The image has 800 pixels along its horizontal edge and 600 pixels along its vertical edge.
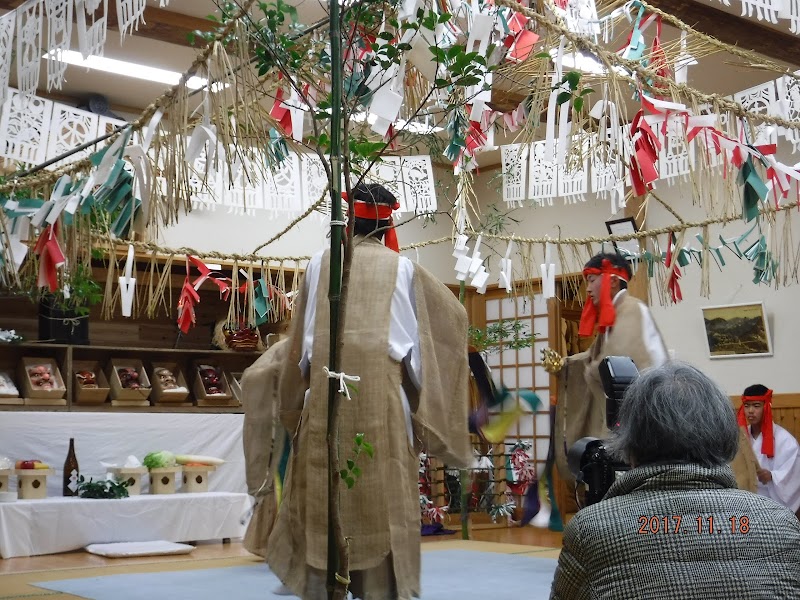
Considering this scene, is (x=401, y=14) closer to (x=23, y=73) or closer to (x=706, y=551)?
(x=23, y=73)

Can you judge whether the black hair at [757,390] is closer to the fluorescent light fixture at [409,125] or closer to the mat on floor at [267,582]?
the mat on floor at [267,582]

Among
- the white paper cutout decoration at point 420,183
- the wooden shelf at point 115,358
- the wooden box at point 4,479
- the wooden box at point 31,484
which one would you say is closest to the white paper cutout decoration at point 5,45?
the white paper cutout decoration at point 420,183

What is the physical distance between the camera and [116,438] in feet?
18.4

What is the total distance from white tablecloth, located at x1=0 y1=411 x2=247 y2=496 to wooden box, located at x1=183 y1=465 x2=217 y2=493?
0.22 meters

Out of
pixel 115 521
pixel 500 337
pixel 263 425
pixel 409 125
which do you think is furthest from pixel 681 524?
pixel 500 337

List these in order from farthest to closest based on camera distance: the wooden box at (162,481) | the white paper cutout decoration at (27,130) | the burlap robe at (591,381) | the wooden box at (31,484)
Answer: the wooden box at (162,481) < the wooden box at (31,484) < the burlap robe at (591,381) < the white paper cutout decoration at (27,130)

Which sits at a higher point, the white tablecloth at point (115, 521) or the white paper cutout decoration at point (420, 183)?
the white paper cutout decoration at point (420, 183)

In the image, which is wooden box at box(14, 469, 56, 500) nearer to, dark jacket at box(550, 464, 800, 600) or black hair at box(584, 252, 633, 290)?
black hair at box(584, 252, 633, 290)

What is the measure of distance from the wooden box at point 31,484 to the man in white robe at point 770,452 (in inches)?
150

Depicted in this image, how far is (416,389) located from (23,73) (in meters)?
1.20

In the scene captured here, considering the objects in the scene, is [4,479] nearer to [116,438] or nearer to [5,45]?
[116,438]

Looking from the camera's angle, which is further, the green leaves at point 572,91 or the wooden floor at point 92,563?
the wooden floor at point 92,563

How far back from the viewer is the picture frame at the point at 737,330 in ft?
20.8

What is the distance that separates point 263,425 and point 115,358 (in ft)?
10.5
